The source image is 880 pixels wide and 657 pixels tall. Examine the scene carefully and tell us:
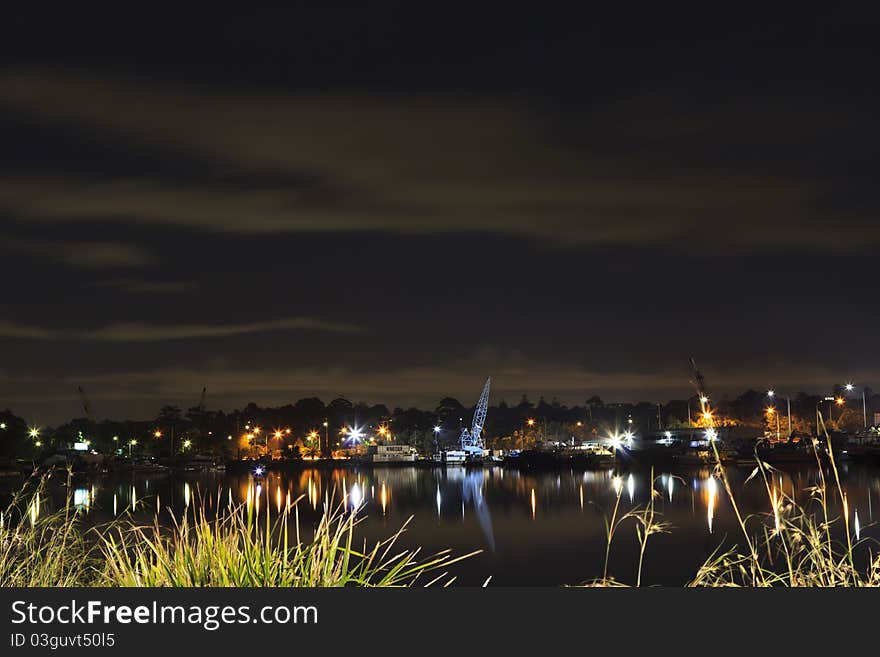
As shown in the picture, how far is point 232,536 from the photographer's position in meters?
7.45

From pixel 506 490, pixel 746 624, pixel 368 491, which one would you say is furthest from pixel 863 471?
pixel 746 624

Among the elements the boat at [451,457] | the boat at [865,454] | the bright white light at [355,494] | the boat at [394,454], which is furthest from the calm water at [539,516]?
the boat at [394,454]

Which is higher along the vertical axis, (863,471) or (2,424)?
(2,424)

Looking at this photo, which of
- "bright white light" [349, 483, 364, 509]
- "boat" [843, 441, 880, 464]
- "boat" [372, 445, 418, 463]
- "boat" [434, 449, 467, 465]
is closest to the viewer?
"bright white light" [349, 483, 364, 509]

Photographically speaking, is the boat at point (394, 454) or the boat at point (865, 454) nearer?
the boat at point (865, 454)

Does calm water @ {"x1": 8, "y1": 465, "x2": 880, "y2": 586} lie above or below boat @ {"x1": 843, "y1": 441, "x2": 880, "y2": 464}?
below

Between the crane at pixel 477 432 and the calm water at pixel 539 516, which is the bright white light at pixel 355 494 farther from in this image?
the crane at pixel 477 432

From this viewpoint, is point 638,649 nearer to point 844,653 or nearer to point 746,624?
point 746,624

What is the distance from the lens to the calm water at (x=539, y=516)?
35.9 meters

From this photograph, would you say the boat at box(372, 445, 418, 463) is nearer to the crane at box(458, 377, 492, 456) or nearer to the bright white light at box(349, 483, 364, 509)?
the crane at box(458, 377, 492, 456)

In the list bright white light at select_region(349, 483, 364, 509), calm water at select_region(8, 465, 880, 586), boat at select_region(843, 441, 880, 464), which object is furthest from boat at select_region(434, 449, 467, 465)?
bright white light at select_region(349, 483, 364, 509)

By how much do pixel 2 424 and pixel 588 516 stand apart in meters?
74.1

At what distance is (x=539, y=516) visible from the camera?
56.8 meters

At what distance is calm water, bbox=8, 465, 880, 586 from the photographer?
3591cm
